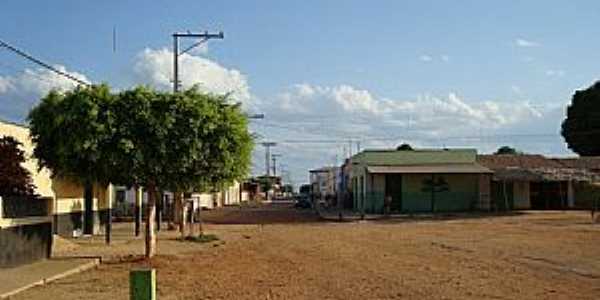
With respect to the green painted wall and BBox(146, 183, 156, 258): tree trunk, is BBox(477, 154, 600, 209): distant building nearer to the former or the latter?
the green painted wall

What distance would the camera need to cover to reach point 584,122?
92.5 meters

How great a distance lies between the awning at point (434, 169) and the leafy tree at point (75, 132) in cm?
4352

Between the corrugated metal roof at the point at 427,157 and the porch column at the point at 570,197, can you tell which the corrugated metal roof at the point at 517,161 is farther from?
the porch column at the point at 570,197

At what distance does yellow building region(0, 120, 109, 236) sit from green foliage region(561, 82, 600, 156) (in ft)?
193

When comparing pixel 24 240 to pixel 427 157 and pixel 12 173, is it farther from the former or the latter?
pixel 427 157

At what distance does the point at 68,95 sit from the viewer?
1015 inches

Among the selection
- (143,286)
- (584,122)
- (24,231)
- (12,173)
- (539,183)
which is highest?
(584,122)

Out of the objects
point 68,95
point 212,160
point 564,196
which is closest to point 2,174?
point 68,95

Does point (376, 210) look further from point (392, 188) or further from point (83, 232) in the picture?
point (83, 232)

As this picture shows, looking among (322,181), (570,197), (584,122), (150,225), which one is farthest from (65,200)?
(322,181)

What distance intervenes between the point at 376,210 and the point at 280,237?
29.2 metres

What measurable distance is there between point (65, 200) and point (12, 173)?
12985mm

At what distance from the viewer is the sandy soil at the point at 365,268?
18719mm

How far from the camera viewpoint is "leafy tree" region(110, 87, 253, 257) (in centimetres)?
2528
